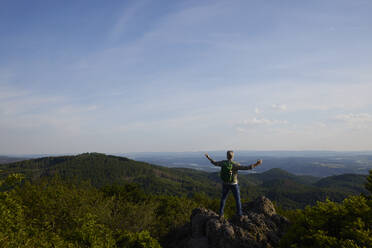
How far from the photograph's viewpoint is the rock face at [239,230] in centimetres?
1132

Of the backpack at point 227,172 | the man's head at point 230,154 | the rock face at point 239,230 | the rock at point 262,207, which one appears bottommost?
the rock face at point 239,230

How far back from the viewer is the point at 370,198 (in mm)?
10570

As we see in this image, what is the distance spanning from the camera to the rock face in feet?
37.1

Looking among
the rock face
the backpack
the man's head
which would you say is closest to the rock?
the rock face

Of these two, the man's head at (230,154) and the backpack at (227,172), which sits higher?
the man's head at (230,154)

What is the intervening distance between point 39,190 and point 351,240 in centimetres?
2326

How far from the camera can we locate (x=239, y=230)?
458 inches

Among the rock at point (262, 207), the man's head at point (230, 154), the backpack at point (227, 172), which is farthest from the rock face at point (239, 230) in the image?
the man's head at point (230, 154)

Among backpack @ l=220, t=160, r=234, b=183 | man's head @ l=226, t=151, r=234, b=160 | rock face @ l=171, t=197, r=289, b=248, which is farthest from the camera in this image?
backpack @ l=220, t=160, r=234, b=183

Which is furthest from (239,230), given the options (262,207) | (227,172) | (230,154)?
(230,154)

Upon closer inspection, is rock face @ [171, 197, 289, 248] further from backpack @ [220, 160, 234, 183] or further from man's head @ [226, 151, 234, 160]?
man's head @ [226, 151, 234, 160]

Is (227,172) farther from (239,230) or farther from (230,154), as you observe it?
(239,230)

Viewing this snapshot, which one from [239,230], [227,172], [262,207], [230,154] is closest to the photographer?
[239,230]

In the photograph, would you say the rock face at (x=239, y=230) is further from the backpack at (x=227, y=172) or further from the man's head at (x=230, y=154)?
the man's head at (x=230, y=154)
